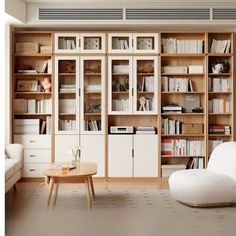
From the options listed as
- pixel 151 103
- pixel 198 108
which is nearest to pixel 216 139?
pixel 198 108

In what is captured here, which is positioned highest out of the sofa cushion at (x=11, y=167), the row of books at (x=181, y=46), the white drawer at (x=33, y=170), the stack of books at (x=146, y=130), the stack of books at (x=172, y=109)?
the row of books at (x=181, y=46)

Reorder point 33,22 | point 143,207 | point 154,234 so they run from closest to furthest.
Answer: point 154,234, point 143,207, point 33,22

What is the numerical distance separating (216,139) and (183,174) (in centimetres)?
204

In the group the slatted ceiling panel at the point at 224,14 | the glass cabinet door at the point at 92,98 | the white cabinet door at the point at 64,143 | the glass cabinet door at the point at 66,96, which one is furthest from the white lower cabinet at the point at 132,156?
the slatted ceiling panel at the point at 224,14

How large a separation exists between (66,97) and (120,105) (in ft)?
2.88

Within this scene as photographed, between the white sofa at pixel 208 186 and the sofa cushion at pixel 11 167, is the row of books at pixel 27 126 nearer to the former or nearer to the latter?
the sofa cushion at pixel 11 167

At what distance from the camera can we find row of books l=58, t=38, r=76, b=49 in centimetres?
668

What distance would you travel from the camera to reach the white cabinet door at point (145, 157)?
6.74 metres

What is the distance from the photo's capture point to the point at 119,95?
22.4ft

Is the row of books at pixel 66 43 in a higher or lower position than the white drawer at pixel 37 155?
higher

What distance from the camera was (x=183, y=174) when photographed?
509 cm

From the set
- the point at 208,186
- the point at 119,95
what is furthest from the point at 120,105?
the point at 208,186

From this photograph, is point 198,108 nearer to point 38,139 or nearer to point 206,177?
point 206,177

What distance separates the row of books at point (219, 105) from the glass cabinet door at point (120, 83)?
134 centimetres
